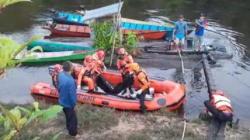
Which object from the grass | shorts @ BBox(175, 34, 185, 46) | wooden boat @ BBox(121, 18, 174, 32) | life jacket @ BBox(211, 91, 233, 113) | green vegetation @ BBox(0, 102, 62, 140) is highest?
green vegetation @ BBox(0, 102, 62, 140)

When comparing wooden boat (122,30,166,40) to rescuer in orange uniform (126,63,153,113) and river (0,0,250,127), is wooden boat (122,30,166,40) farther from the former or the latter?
rescuer in orange uniform (126,63,153,113)

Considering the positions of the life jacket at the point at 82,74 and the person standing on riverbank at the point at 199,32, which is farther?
the person standing on riverbank at the point at 199,32

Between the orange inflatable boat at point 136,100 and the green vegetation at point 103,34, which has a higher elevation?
the green vegetation at point 103,34

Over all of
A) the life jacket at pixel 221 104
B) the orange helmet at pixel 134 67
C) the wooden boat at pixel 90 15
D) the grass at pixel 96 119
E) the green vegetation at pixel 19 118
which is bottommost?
the grass at pixel 96 119

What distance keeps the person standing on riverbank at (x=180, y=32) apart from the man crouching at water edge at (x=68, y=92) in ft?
31.3

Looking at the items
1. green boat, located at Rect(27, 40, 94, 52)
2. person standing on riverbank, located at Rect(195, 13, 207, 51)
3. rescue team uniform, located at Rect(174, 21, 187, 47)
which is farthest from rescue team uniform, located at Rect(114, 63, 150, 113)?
person standing on riverbank, located at Rect(195, 13, 207, 51)

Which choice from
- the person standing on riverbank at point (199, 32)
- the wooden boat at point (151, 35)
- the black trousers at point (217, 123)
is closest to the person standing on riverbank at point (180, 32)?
the person standing on riverbank at point (199, 32)

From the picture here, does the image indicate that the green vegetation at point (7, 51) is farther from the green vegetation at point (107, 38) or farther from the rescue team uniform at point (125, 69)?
the green vegetation at point (107, 38)

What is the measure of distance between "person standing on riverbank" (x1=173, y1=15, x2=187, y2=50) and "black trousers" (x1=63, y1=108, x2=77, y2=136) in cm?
952

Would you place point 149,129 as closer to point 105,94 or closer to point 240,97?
point 105,94

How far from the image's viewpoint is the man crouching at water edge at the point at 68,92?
917 centimetres

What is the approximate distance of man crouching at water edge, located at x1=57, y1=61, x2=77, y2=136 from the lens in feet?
30.1

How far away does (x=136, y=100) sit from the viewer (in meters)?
11.9

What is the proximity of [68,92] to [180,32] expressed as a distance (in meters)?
9.91
